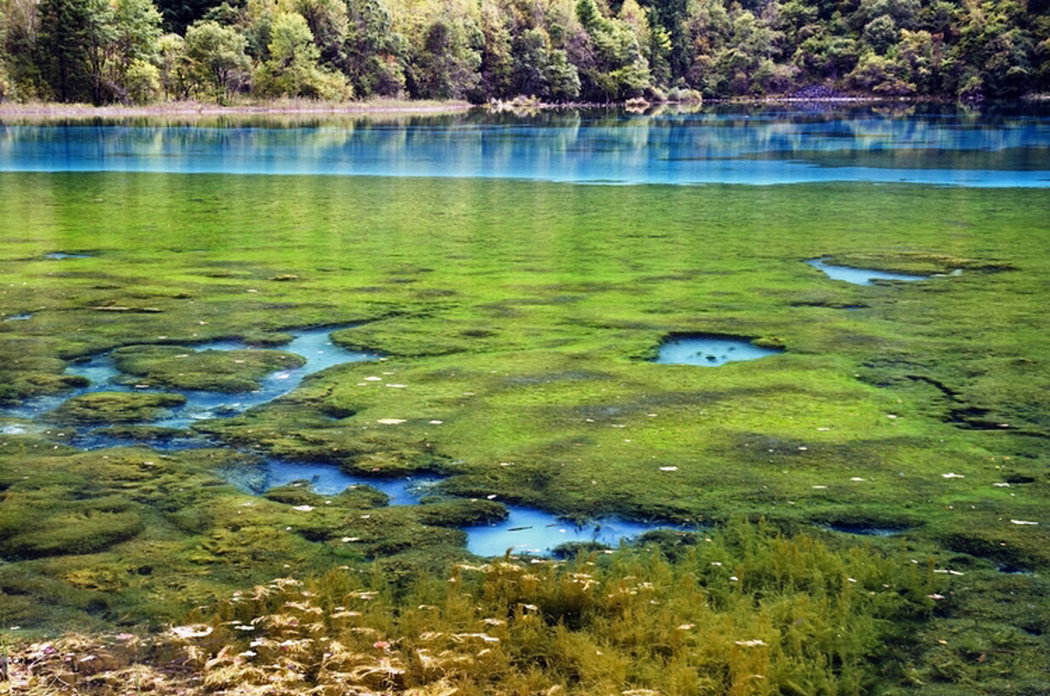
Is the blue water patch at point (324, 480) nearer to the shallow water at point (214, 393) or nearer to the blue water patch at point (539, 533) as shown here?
the blue water patch at point (539, 533)

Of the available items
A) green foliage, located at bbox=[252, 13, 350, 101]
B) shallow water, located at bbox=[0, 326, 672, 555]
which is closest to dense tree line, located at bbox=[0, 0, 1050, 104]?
green foliage, located at bbox=[252, 13, 350, 101]

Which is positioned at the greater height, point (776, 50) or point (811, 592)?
point (776, 50)

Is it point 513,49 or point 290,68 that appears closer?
point 290,68

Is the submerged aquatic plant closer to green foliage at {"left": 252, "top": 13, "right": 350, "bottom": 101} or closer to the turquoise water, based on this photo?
the turquoise water

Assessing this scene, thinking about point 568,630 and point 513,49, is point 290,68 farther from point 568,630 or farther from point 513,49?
point 568,630

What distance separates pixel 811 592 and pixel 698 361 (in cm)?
410

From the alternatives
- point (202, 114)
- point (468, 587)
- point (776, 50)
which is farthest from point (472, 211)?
point (776, 50)

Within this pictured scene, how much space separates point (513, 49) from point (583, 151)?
7032 centimetres

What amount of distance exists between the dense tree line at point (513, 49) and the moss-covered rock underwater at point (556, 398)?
5783 cm

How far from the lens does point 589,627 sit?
170 inches

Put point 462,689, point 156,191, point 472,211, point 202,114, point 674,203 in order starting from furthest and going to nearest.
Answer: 1. point 202,114
2. point 156,191
3. point 674,203
4. point 472,211
5. point 462,689

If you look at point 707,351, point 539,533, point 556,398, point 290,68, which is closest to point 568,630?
point 539,533

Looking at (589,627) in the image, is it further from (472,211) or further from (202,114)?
(202,114)

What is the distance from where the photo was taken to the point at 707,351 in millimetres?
8930
